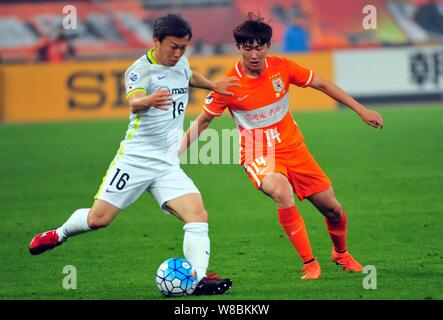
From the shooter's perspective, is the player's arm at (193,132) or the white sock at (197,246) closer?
the white sock at (197,246)

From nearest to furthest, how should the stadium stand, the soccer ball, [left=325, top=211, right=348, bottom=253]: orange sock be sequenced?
the soccer ball, [left=325, top=211, right=348, bottom=253]: orange sock, the stadium stand

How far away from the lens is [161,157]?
797 cm

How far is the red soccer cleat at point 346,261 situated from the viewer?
860cm

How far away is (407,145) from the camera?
1819 centimetres

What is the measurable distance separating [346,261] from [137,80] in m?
2.42

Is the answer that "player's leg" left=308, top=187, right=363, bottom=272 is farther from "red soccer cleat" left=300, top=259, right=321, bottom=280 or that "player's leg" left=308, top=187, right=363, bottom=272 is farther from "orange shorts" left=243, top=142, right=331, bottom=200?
"red soccer cleat" left=300, top=259, right=321, bottom=280

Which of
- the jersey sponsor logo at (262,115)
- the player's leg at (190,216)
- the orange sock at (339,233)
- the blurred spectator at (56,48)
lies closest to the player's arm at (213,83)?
the jersey sponsor logo at (262,115)

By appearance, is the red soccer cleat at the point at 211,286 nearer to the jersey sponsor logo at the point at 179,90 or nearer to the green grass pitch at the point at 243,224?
the green grass pitch at the point at 243,224

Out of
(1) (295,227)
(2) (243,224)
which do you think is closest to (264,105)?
(1) (295,227)

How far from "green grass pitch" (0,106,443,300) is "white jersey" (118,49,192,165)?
106 centimetres

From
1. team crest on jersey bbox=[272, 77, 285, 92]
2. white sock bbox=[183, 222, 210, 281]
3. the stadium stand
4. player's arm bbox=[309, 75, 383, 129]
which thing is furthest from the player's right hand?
the stadium stand

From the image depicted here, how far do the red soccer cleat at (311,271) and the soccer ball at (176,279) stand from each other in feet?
3.44

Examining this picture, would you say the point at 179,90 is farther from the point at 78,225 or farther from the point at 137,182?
the point at 78,225

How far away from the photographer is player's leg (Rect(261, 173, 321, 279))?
831 cm
